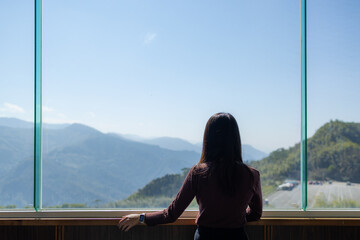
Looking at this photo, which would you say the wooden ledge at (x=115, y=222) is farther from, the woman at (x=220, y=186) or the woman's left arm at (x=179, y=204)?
the woman at (x=220, y=186)

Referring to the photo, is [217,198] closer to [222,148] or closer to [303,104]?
[222,148]

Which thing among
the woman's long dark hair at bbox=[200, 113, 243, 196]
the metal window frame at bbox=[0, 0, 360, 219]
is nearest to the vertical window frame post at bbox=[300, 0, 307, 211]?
the metal window frame at bbox=[0, 0, 360, 219]

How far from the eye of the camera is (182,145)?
2215 mm

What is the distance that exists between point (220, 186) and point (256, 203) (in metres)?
0.38


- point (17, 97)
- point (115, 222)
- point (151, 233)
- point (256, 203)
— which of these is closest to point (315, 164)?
point (256, 203)

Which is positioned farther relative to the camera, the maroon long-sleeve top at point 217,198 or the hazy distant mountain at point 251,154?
the hazy distant mountain at point 251,154

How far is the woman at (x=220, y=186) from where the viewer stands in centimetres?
145

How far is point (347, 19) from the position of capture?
7.30 ft

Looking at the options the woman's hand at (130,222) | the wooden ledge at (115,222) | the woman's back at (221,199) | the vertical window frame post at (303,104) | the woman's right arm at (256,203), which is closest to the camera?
the woman's back at (221,199)

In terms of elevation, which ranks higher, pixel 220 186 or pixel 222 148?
pixel 222 148

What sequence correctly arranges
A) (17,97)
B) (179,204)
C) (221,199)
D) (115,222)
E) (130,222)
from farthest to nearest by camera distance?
1. (17,97)
2. (115,222)
3. (130,222)
4. (179,204)
5. (221,199)

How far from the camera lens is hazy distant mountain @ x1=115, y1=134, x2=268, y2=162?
85.1 inches

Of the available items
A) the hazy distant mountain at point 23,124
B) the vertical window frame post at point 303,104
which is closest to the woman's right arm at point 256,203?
the vertical window frame post at point 303,104

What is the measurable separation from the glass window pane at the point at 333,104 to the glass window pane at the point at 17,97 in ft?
6.68
